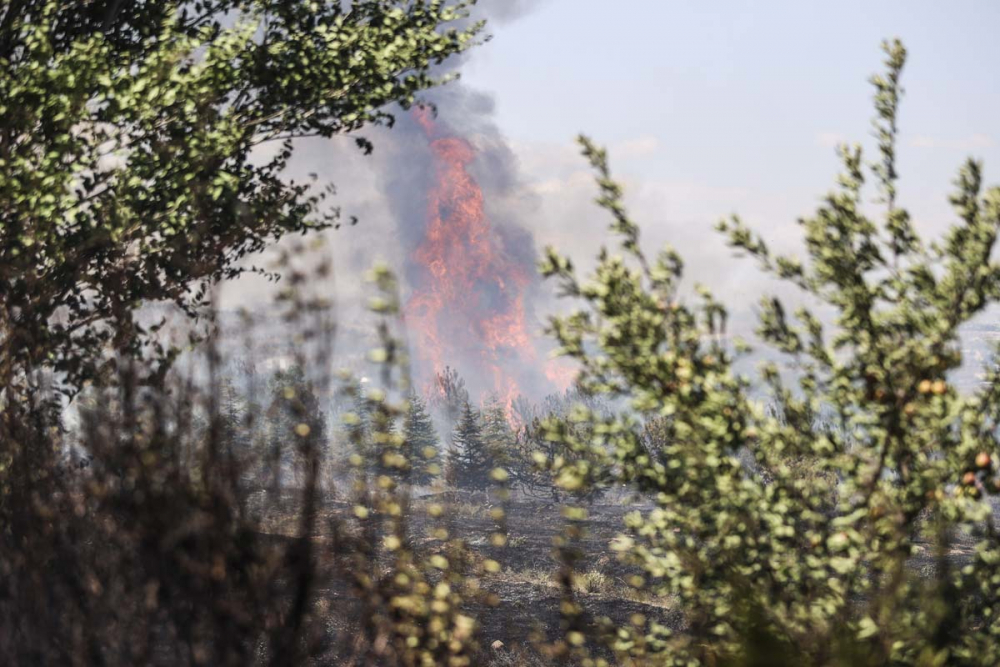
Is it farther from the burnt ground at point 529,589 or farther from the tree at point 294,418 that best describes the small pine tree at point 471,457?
the tree at point 294,418

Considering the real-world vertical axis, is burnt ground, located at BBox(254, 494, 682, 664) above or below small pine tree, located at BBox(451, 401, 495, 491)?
below

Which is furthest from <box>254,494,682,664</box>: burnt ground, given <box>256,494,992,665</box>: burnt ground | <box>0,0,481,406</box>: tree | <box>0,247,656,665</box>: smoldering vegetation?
<box>0,0,481,406</box>: tree

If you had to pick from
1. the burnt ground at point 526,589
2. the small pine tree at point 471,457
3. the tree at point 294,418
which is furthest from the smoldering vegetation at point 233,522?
the small pine tree at point 471,457

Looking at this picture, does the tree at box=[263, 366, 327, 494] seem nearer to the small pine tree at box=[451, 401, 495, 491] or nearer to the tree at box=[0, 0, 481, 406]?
the tree at box=[0, 0, 481, 406]

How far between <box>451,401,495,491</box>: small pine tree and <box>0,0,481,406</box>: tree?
4088 centimetres

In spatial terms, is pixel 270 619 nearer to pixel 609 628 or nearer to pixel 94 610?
pixel 94 610

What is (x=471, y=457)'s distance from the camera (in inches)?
2136

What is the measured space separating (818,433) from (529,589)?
46.4 feet

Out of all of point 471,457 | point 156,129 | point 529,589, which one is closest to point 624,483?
point 156,129

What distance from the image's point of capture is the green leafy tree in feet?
15.0

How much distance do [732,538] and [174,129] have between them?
9327mm

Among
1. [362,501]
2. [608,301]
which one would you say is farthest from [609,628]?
[608,301]

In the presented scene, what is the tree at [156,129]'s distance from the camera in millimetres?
10602

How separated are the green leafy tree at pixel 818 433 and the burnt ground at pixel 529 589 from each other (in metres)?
0.97
